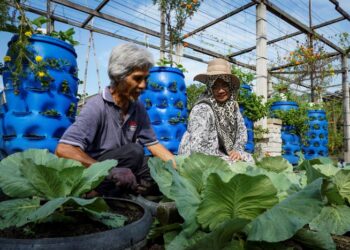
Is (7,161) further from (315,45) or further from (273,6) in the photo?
(315,45)

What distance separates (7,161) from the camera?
833mm

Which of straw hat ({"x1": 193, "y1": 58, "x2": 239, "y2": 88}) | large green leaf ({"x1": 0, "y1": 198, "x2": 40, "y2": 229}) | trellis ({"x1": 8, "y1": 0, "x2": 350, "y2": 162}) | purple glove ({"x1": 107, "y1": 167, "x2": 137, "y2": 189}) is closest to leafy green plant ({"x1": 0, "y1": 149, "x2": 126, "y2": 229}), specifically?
large green leaf ({"x1": 0, "y1": 198, "x2": 40, "y2": 229})

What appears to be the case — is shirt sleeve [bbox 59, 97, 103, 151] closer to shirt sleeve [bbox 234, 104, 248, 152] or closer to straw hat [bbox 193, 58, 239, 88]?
straw hat [bbox 193, 58, 239, 88]

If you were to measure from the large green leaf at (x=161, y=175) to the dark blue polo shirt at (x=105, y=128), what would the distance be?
70cm

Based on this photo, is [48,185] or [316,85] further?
[316,85]

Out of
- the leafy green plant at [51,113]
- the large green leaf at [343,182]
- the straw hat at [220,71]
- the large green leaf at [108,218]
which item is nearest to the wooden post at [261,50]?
the straw hat at [220,71]

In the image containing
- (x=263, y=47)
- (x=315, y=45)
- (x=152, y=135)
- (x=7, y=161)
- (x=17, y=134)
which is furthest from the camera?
(x=315, y=45)

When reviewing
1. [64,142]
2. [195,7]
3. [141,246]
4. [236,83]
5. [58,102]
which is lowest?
[141,246]

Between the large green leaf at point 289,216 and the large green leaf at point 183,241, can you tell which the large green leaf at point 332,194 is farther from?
the large green leaf at point 183,241

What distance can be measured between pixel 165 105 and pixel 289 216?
119 inches

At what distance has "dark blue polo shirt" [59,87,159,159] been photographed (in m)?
1.55

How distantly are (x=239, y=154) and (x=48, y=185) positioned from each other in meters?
2.08

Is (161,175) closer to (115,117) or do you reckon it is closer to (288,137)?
(115,117)

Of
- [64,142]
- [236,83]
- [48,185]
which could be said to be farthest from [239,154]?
[48,185]
